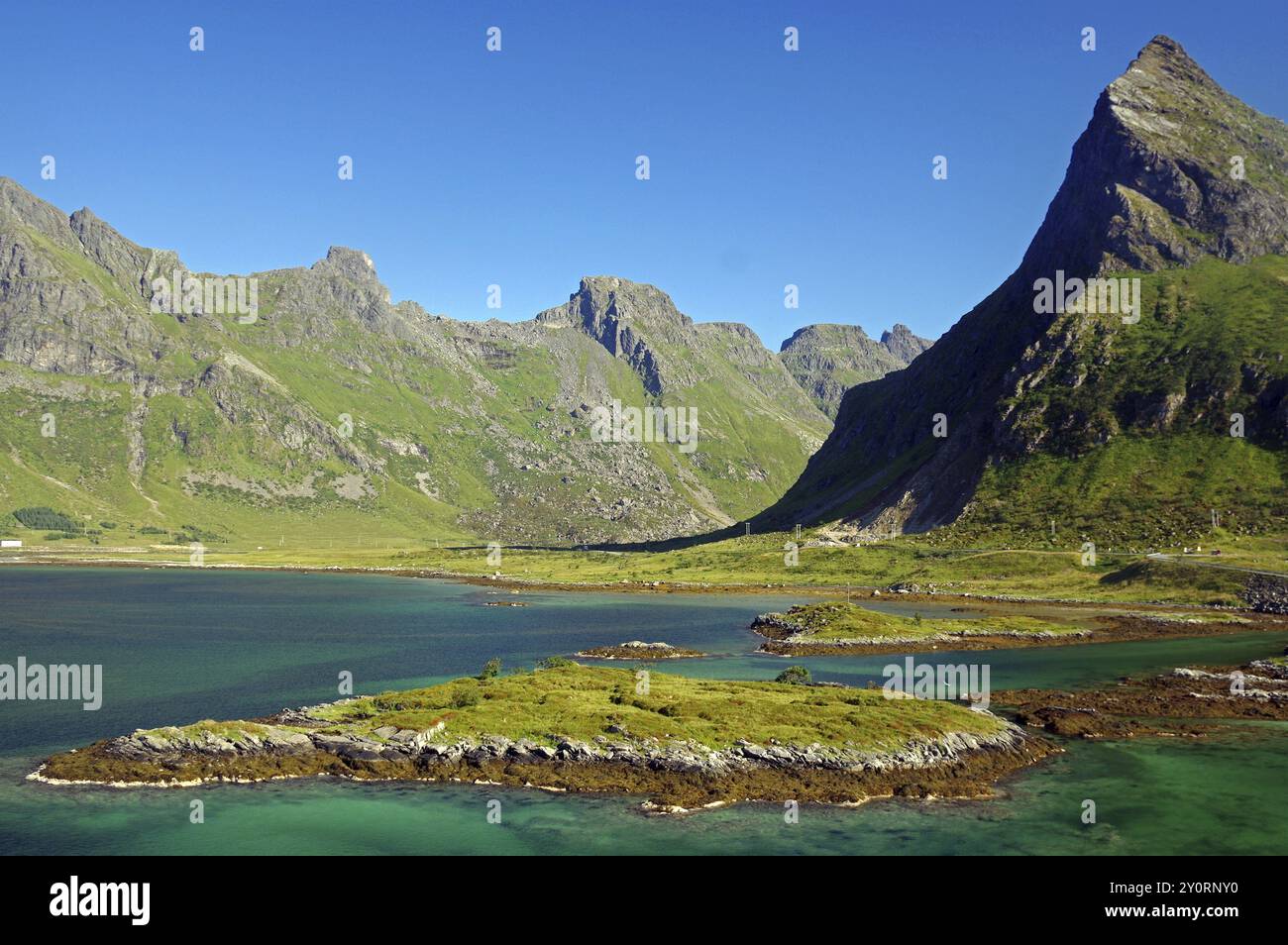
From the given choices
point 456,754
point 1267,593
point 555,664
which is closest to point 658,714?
point 456,754

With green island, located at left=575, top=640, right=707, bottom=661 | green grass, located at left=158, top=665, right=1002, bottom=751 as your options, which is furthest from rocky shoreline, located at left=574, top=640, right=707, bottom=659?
green grass, located at left=158, top=665, right=1002, bottom=751

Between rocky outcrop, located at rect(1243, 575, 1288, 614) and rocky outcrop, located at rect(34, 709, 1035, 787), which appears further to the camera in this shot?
rocky outcrop, located at rect(1243, 575, 1288, 614)

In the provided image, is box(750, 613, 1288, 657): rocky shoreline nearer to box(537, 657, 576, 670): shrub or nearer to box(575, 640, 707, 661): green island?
box(575, 640, 707, 661): green island

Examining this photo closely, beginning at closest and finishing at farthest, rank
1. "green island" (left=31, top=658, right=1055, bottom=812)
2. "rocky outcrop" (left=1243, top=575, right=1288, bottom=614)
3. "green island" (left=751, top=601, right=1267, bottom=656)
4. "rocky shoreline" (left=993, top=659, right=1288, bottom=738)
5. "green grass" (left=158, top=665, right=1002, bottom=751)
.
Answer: "green island" (left=31, top=658, right=1055, bottom=812), "green grass" (left=158, top=665, right=1002, bottom=751), "rocky shoreline" (left=993, top=659, right=1288, bottom=738), "green island" (left=751, top=601, right=1267, bottom=656), "rocky outcrop" (left=1243, top=575, right=1288, bottom=614)

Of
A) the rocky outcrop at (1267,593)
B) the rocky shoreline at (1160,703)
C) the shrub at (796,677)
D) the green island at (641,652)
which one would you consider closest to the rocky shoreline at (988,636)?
the rocky outcrop at (1267,593)
